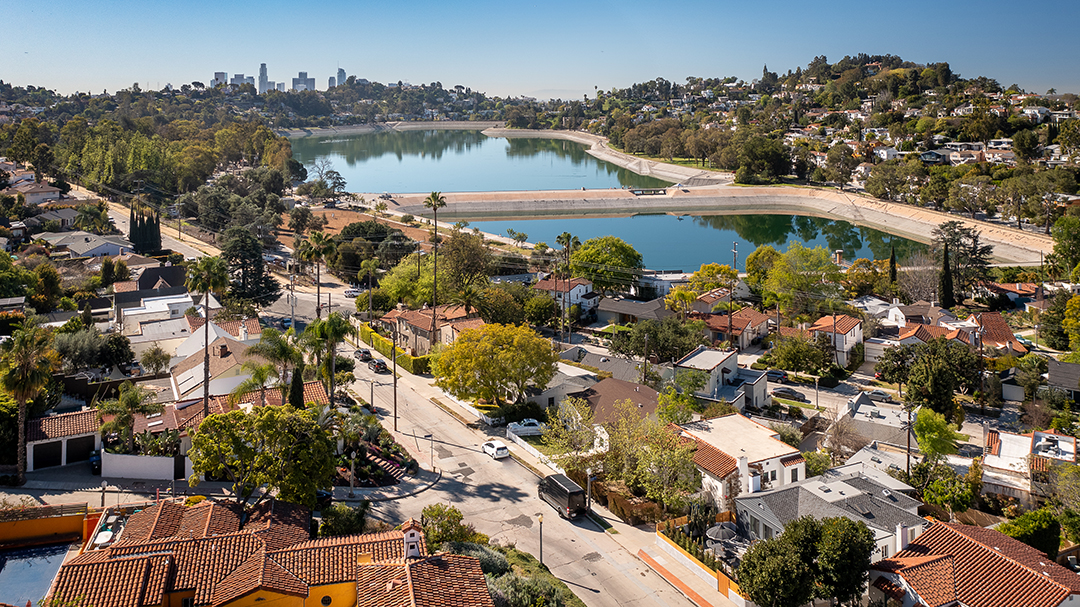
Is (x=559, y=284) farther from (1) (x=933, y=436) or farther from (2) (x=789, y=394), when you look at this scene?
(1) (x=933, y=436)

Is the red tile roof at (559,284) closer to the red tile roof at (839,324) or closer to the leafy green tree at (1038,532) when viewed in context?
the red tile roof at (839,324)

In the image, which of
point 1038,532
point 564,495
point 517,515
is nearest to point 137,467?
point 517,515

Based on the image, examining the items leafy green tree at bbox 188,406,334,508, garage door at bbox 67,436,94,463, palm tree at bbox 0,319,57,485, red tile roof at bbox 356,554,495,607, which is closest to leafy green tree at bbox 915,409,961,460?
red tile roof at bbox 356,554,495,607

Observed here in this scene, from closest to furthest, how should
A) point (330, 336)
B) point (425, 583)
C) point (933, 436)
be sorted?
point (425, 583) → point (933, 436) → point (330, 336)

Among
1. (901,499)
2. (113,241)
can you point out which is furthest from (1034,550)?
(113,241)

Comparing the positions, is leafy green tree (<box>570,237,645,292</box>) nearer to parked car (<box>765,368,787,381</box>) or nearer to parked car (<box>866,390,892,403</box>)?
parked car (<box>765,368,787,381</box>)

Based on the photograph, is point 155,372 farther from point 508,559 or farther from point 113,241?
point 113,241

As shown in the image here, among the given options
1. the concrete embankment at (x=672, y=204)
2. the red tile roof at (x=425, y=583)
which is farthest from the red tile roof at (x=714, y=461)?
the concrete embankment at (x=672, y=204)
